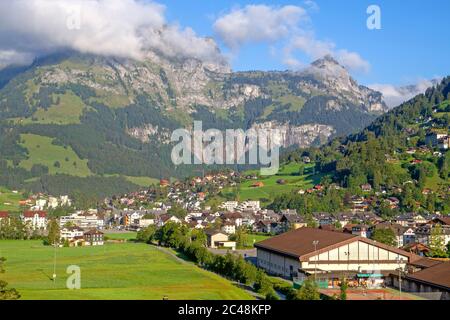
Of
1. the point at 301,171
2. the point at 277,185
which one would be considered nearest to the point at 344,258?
the point at 277,185

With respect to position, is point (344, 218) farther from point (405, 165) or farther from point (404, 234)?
point (405, 165)

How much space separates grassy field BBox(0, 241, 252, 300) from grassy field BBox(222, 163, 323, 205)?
7878 cm

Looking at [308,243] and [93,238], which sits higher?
[308,243]

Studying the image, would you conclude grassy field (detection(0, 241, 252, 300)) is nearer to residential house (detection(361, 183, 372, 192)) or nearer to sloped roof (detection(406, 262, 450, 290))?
sloped roof (detection(406, 262, 450, 290))

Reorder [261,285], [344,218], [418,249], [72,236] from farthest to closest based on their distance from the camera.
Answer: [344,218] → [72,236] → [418,249] → [261,285]

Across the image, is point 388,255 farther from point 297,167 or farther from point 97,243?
point 297,167

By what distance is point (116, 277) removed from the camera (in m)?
54.8

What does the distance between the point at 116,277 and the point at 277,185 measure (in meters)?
118

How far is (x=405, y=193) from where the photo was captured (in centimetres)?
12862

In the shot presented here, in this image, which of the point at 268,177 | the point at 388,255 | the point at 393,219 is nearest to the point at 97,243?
the point at 393,219

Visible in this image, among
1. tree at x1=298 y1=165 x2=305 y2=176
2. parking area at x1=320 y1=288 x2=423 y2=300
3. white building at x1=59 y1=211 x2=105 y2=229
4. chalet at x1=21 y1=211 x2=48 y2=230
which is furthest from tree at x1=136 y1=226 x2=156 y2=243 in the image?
tree at x1=298 y1=165 x2=305 y2=176
